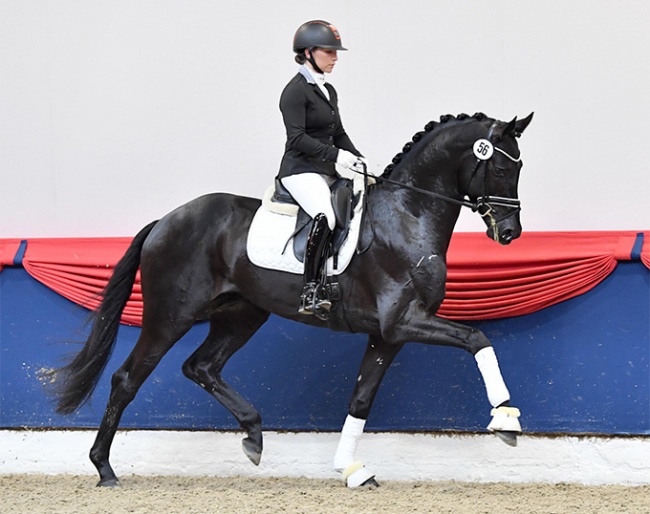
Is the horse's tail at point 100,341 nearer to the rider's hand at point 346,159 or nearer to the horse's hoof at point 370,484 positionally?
the rider's hand at point 346,159

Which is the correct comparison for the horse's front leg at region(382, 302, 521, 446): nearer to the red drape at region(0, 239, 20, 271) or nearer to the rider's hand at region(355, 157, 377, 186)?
the rider's hand at region(355, 157, 377, 186)

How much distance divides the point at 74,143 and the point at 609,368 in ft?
10.8

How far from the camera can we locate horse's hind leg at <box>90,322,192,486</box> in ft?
17.0

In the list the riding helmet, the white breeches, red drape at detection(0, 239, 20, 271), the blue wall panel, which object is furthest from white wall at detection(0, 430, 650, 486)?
the riding helmet

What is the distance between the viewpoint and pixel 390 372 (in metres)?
5.59

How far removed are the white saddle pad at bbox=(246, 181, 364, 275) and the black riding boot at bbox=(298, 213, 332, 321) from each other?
0.06 m

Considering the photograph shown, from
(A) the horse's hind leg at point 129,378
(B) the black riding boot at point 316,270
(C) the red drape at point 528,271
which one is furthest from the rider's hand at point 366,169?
→ (A) the horse's hind leg at point 129,378

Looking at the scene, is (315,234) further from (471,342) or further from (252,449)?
(252,449)

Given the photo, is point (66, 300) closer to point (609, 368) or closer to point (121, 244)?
point (121, 244)

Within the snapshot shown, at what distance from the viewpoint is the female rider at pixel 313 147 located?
4781 millimetres

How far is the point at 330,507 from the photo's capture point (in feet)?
15.1

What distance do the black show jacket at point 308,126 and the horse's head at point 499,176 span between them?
68cm

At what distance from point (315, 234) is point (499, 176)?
2.91ft

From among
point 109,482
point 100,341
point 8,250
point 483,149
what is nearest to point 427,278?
point 483,149
